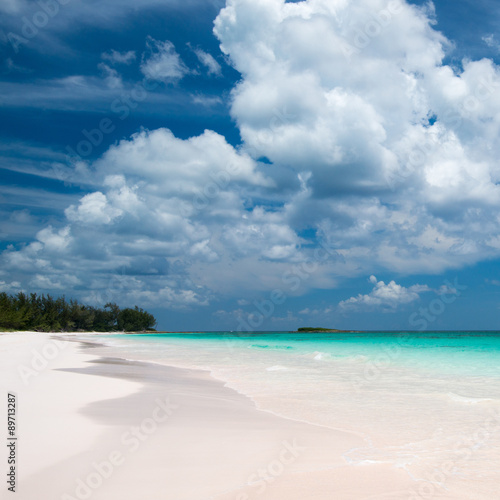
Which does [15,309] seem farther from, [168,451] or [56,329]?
[168,451]

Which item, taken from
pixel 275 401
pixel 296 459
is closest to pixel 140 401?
pixel 275 401

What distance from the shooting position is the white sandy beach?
4730 millimetres

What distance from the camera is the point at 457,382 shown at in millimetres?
16047

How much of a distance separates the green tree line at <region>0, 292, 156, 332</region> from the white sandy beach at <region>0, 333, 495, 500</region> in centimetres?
6591

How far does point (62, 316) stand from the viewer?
346ft

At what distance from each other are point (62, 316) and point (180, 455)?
110884 millimetres

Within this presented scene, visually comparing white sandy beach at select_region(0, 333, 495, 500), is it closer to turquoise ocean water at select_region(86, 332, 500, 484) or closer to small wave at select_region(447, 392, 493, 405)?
turquoise ocean water at select_region(86, 332, 500, 484)

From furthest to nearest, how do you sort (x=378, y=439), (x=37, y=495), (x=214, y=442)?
(x=378, y=439) < (x=214, y=442) < (x=37, y=495)

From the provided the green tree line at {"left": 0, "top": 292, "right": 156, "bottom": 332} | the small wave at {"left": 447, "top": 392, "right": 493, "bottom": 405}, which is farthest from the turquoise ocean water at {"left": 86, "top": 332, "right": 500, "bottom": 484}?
the green tree line at {"left": 0, "top": 292, "right": 156, "bottom": 332}

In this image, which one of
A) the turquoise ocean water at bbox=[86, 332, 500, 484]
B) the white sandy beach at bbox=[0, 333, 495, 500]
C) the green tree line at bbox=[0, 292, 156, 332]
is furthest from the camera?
the green tree line at bbox=[0, 292, 156, 332]

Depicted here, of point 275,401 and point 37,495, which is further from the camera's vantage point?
point 275,401

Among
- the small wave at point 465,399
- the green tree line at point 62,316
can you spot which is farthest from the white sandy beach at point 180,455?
the green tree line at point 62,316

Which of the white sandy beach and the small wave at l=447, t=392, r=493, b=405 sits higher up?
the white sandy beach

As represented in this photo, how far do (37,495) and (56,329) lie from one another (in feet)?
348
